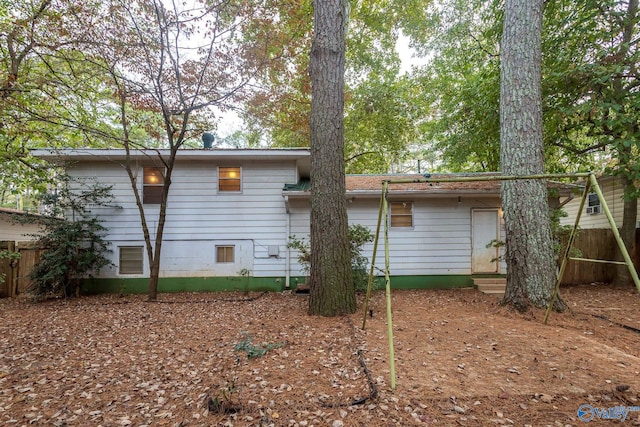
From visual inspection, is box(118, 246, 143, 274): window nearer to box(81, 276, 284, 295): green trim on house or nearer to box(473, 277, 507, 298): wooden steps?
box(81, 276, 284, 295): green trim on house

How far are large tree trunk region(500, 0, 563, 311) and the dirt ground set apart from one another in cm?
58

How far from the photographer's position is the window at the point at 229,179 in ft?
28.0

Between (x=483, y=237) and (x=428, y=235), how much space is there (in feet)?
5.16

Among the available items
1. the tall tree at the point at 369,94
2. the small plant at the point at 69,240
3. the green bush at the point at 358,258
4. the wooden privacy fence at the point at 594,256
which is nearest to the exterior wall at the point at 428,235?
the green bush at the point at 358,258

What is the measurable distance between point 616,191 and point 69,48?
56.5 ft

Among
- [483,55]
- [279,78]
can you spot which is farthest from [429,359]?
[483,55]

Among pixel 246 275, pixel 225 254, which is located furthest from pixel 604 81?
pixel 225 254

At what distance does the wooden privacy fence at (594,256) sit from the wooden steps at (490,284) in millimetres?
2314

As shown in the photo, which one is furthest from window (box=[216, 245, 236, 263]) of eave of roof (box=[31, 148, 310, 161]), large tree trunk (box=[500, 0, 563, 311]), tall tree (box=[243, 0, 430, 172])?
large tree trunk (box=[500, 0, 563, 311])

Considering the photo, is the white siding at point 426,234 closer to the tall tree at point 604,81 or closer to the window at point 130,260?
the tall tree at point 604,81

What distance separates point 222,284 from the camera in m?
8.38

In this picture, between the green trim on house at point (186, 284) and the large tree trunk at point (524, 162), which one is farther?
the green trim on house at point (186, 284)

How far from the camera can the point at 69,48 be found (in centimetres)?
705

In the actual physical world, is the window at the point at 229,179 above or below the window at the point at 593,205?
above
